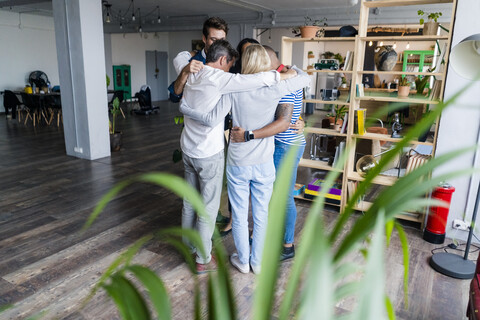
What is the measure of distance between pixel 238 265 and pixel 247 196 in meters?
0.60

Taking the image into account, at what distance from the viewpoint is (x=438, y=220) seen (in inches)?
135

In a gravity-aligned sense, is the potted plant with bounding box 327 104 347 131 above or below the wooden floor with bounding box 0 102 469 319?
above

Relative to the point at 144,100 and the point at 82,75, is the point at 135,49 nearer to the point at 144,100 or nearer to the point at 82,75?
the point at 144,100

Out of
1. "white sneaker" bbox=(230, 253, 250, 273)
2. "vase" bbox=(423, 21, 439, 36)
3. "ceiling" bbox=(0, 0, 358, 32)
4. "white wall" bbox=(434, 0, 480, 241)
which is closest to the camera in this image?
"white sneaker" bbox=(230, 253, 250, 273)

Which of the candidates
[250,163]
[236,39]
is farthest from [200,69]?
[236,39]

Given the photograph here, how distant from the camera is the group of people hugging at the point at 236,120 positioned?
8.30 ft

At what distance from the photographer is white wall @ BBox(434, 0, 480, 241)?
10.7ft

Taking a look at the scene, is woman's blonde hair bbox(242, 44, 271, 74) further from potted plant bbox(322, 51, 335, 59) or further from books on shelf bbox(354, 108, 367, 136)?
potted plant bbox(322, 51, 335, 59)

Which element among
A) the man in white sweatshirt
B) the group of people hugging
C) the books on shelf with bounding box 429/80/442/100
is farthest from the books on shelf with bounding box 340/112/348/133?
the man in white sweatshirt

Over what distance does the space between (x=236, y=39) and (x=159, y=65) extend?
6243 millimetres

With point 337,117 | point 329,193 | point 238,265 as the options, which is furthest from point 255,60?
point 337,117

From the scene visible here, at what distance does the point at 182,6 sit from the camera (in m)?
11.6

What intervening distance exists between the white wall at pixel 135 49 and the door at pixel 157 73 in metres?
Result: 0.20

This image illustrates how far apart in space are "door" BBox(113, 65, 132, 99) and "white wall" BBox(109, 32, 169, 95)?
0.26 metres
